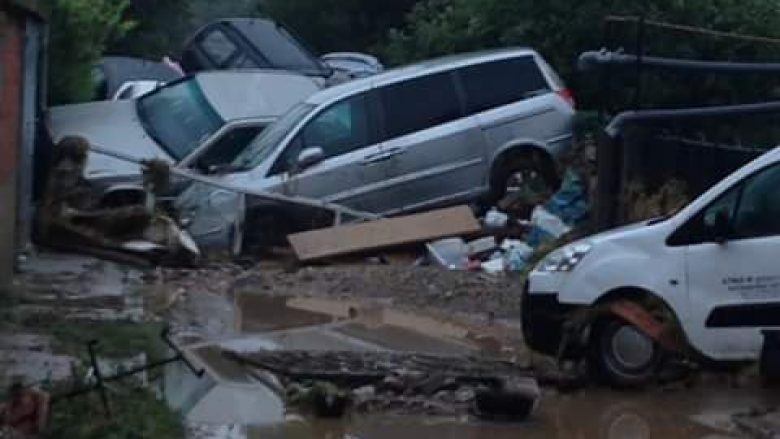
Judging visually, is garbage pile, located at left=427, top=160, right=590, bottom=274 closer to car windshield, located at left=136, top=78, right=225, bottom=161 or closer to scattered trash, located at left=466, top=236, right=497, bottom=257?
scattered trash, located at left=466, top=236, right=497, bottom=257

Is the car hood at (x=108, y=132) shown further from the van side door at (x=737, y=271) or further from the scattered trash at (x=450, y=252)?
the van side door at (x=737, y=271)

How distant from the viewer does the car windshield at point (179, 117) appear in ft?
75.8

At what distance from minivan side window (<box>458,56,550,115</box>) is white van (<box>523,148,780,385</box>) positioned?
898 cm

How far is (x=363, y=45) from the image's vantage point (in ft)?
143

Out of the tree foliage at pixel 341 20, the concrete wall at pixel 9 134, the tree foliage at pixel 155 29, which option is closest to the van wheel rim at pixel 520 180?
the concrete wall at pixel 9 134

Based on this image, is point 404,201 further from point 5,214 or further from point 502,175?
point 5,214

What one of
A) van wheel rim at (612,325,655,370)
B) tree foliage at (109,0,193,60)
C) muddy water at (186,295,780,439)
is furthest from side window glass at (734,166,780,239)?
tree foliage at (109,0,193,60)

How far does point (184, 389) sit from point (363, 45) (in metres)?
32.2

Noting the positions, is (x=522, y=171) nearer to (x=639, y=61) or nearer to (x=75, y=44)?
(x=639, y=61)

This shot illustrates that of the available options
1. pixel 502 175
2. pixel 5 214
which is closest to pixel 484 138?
pixel 502 175

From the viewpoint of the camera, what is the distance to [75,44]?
24969mm

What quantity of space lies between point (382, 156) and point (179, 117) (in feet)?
11.2

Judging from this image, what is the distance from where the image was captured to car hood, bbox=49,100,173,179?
71.1 feet

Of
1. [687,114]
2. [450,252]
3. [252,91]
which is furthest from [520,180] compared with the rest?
[687,114]
